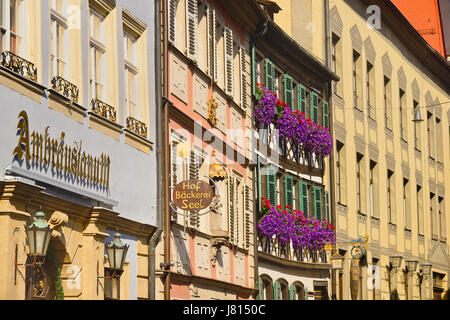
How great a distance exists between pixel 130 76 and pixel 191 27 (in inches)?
143

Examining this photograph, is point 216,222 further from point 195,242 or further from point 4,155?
point 4,155

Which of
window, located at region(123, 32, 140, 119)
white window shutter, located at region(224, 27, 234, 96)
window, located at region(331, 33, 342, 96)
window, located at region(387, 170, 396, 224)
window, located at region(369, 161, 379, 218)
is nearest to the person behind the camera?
window, located at region(123, 32, 140, 119)

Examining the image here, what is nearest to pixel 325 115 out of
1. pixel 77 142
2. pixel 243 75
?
pixel 243 75

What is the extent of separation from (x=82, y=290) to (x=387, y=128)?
77.9 feet

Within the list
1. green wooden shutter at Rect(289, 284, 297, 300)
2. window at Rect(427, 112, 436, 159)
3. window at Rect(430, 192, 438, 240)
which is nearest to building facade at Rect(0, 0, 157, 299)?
green wooden shutter at Rect(289, 284, 297, 300)

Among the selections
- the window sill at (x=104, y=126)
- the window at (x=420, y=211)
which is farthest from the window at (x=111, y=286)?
the window at (x=420, y=211)

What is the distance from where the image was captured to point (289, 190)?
28438 mm

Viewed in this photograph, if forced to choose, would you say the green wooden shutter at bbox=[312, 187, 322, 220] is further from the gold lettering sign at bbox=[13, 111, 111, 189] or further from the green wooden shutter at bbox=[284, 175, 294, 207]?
the gold lettering sign at bbox=[13, 111, 111, 189]

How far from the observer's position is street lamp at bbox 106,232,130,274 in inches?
606

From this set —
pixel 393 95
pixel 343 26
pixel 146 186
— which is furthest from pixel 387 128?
pixel 146 186

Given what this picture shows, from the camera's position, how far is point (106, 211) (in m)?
15.2

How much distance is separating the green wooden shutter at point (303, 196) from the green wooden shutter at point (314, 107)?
211cm

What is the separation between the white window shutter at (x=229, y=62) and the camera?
23.7 metres

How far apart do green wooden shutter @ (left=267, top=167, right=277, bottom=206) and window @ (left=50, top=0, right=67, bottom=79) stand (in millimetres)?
12418
